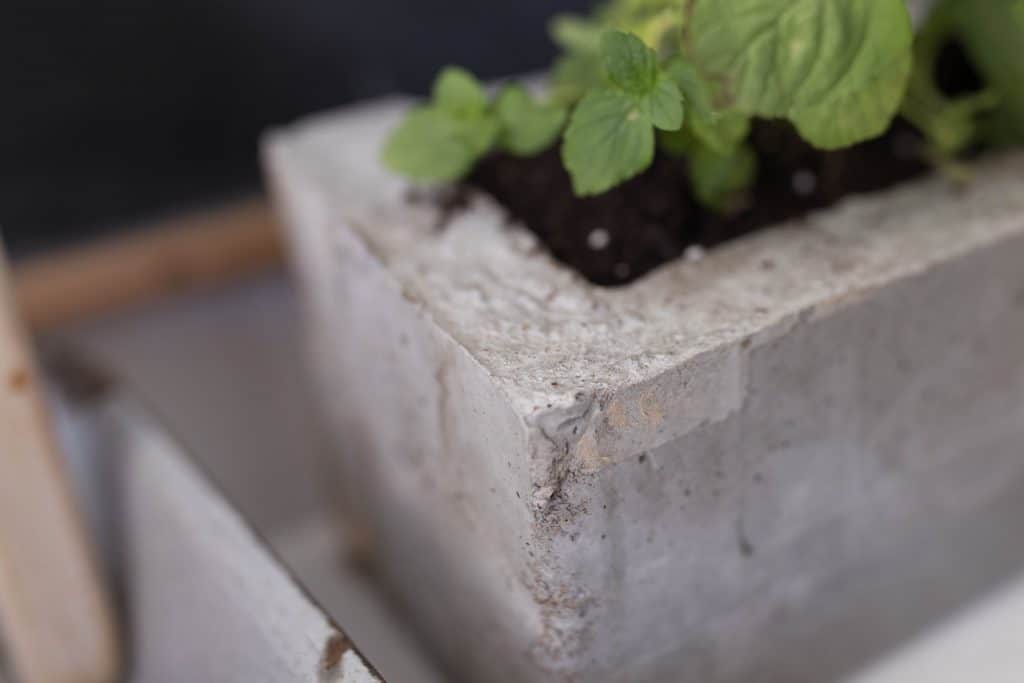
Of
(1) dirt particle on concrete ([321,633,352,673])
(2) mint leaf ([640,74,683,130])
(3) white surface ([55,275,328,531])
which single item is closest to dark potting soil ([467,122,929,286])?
(2) mint leaf ([640,74,683,130])

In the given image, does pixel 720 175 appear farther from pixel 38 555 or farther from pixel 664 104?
pixel 38 555

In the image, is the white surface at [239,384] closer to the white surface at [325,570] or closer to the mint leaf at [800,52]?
the white surface at [325,570]

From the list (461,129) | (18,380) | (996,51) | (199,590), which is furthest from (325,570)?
(996,51)

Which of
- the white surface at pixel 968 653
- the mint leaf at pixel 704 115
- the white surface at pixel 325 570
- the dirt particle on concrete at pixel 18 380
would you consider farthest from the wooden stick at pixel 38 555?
the white surface at pixel 968 653

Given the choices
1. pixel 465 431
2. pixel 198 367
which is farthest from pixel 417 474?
pixel 198 367

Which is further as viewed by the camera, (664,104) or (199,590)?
(199,590)

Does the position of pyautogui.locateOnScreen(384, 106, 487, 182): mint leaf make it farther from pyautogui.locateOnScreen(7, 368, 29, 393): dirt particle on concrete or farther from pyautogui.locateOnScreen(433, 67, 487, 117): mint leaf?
pyautogui.locateOnScreen(7, 368, 29, 393): dirt particle on concrete

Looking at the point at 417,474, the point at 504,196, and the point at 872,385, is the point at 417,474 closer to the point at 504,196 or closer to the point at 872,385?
the point at 504,196
